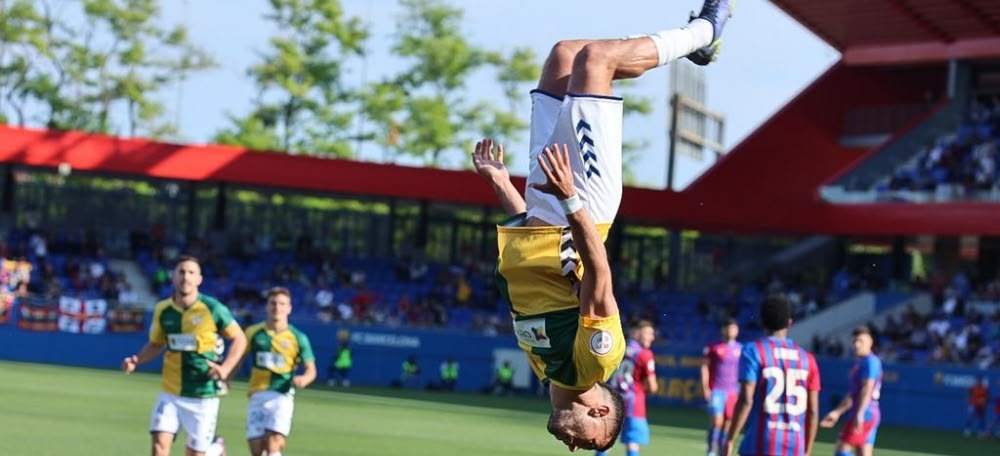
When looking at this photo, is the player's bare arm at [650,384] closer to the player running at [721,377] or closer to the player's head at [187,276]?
the player running at [721,377]

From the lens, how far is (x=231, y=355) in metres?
13.5

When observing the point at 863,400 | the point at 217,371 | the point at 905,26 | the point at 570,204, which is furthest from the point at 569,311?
the point at 905,26

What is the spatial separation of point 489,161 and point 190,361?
5.51 m

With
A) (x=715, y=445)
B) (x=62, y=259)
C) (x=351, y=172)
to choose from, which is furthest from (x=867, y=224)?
(x=715, y=445)

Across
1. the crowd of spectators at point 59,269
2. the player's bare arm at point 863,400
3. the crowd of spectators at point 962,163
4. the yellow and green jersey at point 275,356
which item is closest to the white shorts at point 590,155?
the yellow and green jersey at point 275,356

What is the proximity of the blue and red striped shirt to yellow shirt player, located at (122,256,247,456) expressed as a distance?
14.8 ft

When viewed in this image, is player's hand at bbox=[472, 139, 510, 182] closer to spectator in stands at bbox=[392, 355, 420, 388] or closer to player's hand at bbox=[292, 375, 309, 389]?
player's hand at bbox=[292, 375, 309, 389]

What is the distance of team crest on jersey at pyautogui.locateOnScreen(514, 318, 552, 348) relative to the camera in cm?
795

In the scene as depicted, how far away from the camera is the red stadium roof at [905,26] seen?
43906mm

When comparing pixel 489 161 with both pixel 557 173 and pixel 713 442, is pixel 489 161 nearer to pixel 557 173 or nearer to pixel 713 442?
pixel 557 173

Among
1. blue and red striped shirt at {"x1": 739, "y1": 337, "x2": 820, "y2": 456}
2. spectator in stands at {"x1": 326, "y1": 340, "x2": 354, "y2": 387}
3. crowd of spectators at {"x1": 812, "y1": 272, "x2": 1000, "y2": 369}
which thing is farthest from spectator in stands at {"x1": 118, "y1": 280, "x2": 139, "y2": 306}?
blue and red striped shirt at {"x1": 739, "y1": 337, "x2": 820, "y2": 456}

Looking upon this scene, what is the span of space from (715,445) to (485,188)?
25932 mm

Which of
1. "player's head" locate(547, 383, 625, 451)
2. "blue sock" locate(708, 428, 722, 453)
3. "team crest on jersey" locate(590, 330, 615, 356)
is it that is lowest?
"blue sock" locate(708, 428, 722, 453)

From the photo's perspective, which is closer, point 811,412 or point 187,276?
point 811,412
